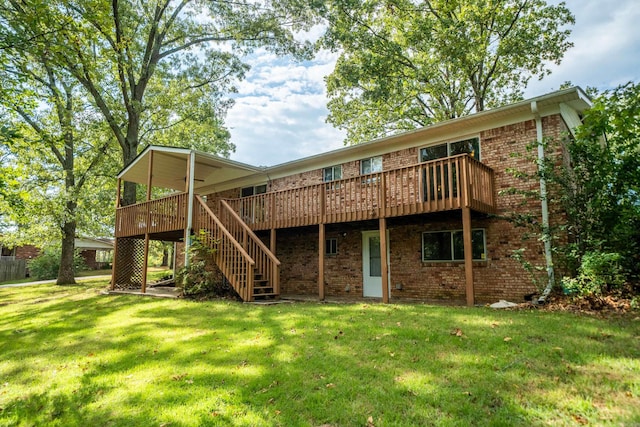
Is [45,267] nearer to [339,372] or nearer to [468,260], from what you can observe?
[468,260]

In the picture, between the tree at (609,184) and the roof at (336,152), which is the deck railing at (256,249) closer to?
the roof at (336,152)

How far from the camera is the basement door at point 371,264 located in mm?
11648

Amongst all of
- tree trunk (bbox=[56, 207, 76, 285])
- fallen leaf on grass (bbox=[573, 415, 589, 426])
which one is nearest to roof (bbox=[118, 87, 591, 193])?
tree trunk (bbox=[56, 207, 76, 285])

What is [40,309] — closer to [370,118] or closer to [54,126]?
[54,126]

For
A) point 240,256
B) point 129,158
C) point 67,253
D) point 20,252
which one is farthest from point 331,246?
point 20,252

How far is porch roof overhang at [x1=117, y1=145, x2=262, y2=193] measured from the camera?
12836 mm

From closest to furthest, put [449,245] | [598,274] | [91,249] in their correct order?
[598,274], [449,245], [91,249]

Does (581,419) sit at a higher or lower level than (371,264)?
lower

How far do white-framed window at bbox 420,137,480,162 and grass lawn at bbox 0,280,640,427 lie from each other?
476 cm

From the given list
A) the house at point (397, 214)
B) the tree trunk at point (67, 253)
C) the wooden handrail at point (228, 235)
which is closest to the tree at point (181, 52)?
the tree trunk at point (67, 253)

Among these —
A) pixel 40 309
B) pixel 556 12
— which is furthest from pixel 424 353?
pixel 556 12

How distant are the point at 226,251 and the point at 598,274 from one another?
9.02 meters

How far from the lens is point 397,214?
937 centimetres

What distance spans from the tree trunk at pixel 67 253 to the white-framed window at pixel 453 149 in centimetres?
1793
